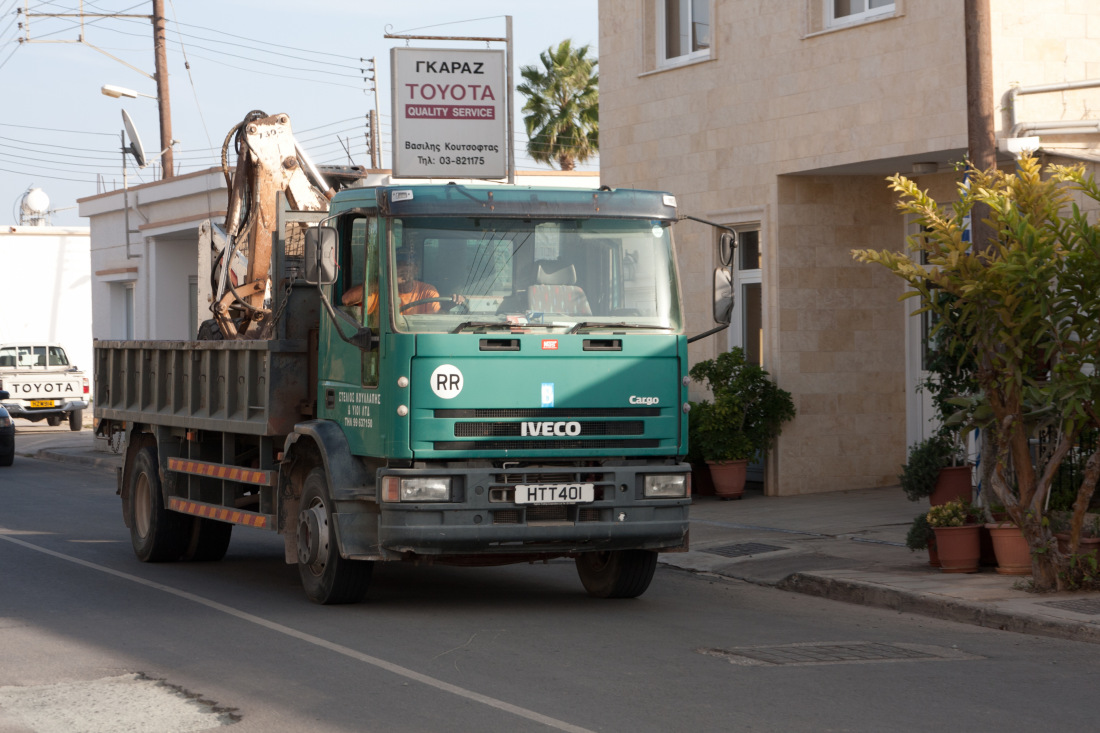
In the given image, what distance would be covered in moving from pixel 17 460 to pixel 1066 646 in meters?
21.5

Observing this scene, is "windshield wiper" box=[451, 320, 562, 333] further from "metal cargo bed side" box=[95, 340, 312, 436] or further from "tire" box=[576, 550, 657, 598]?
"tire" box=[576, 550, 657, 598]

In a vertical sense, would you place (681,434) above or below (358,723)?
above

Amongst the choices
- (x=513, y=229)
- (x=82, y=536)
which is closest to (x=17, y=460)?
(x=82, y=536)

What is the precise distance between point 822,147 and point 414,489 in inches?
327

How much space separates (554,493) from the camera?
925cm

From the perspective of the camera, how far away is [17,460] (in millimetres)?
25938

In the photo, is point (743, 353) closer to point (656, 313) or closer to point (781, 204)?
point (781, 204)

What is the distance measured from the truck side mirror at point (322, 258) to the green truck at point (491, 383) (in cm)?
1

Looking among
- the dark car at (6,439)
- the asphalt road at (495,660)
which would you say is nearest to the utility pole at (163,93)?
the dark car at (6,439)

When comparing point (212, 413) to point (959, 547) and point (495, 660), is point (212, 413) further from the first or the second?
point (959, 547)

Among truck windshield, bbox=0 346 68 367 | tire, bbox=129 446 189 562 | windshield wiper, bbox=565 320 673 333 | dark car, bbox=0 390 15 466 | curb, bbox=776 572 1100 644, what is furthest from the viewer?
truck windshield, bbox=0 346 68 367

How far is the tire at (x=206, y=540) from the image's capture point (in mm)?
12594

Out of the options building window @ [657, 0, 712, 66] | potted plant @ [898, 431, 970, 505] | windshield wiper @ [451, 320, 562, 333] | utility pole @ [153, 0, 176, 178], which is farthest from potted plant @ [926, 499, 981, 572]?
utility pole @ [153, 0, 176, 178]

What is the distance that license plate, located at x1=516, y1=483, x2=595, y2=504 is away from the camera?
361 inches
